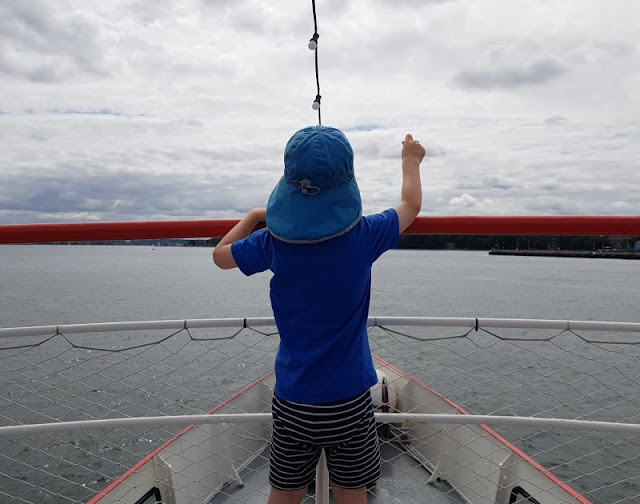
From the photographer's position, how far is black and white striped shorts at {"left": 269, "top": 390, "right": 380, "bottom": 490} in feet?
4.50

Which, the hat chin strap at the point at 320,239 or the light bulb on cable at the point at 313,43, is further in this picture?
the light bulb on cable at the point at 313,43

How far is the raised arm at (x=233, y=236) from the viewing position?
144 cm

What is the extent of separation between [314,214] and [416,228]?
0.53 meters

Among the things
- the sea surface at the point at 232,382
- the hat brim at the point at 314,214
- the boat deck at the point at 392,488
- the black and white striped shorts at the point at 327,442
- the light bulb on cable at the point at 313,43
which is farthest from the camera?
the sea surface at the point at 232,382

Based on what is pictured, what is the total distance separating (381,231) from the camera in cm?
136

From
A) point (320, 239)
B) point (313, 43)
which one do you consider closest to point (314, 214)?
point (320, 239)

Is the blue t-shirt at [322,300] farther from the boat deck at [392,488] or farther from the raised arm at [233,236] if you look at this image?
the boat deck at [392,488]

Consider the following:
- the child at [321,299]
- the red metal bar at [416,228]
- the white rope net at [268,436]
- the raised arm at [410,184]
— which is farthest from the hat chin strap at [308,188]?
the white rope net at [268,436]

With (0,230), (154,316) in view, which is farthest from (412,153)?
(154,316)

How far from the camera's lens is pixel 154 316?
2708 centimetres

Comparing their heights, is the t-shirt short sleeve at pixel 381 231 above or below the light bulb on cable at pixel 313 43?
below

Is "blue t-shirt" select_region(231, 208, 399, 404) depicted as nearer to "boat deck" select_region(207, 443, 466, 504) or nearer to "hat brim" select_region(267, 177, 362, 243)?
"hat brim" select_region(267, 177, 362, 243)

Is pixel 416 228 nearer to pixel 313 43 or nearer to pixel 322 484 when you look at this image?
pixel 322 484

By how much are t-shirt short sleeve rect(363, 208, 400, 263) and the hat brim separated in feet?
0.22
